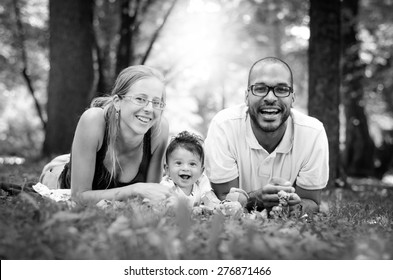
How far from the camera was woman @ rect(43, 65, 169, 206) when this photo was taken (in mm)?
4488

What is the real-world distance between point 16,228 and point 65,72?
8.02 metres

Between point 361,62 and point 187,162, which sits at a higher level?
point 361,62

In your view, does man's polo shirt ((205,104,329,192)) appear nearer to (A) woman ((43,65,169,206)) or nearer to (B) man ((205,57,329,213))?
(B) man ((205,57,329,213))

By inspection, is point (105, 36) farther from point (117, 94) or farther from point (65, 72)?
point (117, 94)

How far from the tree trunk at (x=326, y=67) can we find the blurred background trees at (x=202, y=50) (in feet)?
0.05

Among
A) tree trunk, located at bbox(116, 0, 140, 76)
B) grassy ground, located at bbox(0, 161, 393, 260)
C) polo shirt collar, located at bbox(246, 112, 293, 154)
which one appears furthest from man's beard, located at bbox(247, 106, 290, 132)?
tree trunk, located at bbox(116, 0, 140, 76)

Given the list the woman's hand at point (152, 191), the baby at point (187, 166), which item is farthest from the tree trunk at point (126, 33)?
the woman's hand at point (152, 191)

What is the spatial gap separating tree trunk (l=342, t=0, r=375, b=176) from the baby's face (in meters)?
8.46

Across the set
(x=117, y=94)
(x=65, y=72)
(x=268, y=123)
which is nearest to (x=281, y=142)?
(x=268, y=123)

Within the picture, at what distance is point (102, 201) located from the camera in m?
4.16

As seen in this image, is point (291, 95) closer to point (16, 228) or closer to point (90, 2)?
point (16, 228)

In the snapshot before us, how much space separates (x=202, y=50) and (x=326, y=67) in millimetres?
10006

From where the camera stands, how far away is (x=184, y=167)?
4926 mm

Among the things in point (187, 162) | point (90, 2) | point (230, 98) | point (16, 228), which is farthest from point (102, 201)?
point (230, 98)
